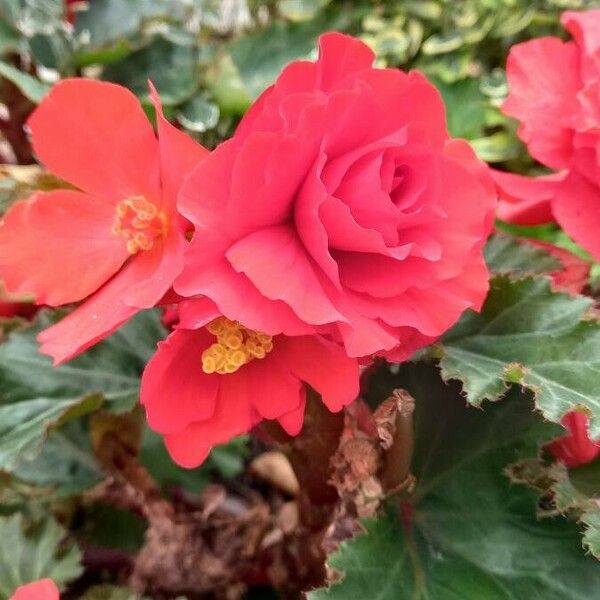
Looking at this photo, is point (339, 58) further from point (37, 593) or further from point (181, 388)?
point (37, 593)

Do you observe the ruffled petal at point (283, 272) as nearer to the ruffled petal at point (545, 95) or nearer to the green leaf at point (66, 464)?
the ruffled petal at point (545, 95)

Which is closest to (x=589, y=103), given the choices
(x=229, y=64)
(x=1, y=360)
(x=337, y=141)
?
(x=337, y=141)

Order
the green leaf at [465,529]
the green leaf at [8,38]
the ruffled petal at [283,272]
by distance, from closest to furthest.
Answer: the ruffled petal at [283,272] < the green leaf at [465,529] < the green leaf at [8,38]

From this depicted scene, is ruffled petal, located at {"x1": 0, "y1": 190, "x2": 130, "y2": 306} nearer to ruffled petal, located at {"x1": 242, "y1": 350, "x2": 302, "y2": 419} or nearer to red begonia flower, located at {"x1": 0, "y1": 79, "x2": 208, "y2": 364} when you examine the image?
red begonia flower, located at {"x1": 0, "y1": 79, "x2": 208, "y2": 364}

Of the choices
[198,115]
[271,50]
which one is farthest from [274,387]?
[271,50]

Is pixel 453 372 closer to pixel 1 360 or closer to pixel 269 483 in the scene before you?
pixel 1 360

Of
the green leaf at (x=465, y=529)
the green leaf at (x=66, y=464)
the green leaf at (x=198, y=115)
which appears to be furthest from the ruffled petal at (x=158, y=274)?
the green leaf at (x=198, y=115)
